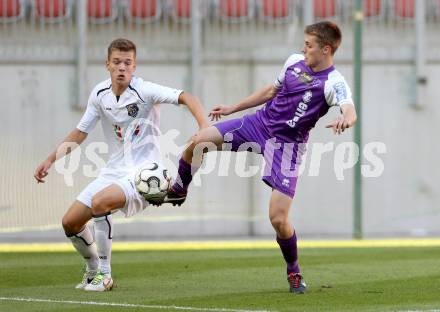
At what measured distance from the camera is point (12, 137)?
18250 mm

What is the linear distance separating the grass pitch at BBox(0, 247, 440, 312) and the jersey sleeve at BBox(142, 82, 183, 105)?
159 cm

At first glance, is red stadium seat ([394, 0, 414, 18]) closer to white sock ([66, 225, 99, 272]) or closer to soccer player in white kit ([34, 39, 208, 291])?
soccer player in white kit ([34, 39, 208, 291])

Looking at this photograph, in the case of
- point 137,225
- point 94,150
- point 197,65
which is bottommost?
point 137,225

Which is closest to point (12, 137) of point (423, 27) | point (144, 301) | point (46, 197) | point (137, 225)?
point (46, 197)

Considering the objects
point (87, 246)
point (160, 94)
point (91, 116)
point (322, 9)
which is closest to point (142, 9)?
point (322, 9)

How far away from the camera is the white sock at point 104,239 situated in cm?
965

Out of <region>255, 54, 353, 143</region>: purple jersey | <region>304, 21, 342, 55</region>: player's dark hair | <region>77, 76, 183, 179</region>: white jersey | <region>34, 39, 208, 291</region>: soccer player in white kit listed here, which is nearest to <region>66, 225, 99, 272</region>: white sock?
<region>34, 39, 208, 291</region>: soccer player in white kit

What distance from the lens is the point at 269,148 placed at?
31.5ft

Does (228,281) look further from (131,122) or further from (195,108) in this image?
(195,108)

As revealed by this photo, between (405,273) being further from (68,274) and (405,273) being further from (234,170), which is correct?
(234,170)

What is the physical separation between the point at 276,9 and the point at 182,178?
9.31m

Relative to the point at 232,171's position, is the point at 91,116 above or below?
above

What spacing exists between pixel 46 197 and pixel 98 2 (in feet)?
10.5

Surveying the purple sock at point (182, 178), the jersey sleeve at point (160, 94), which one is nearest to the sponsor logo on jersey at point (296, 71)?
the jersey sleeve at point (160, 94)
